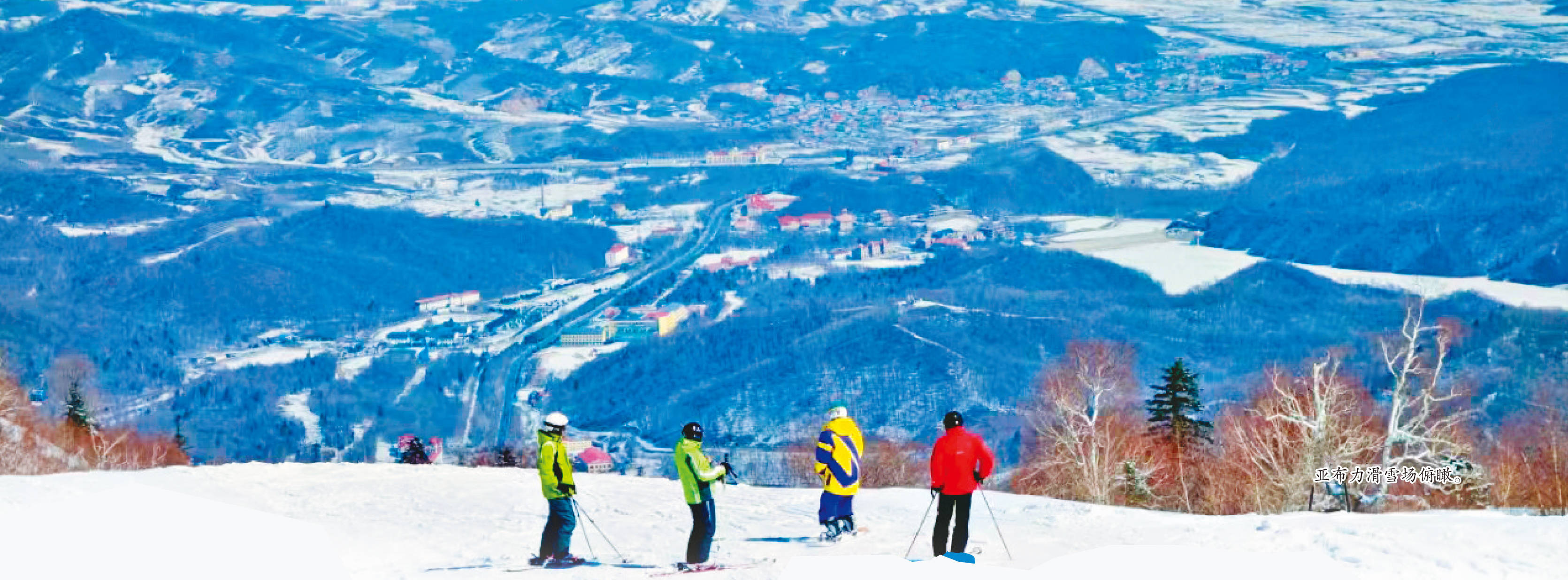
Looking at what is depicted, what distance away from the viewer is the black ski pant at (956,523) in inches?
434

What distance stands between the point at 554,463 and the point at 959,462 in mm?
2526

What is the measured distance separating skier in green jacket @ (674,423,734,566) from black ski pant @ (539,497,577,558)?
0.76m

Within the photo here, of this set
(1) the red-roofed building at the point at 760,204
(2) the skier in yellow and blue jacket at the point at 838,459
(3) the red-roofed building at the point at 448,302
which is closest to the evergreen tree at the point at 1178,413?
(2) the skier in yellow and blue jacket at the point at 838,459

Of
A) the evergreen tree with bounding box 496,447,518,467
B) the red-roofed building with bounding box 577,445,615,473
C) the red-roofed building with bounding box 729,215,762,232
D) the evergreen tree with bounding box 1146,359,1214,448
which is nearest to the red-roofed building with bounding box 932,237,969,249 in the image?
the red-roofed building with bounding box 729,215,762,232

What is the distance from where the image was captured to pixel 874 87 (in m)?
117

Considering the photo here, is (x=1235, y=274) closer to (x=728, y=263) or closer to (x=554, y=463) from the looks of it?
(x=728, y=263)

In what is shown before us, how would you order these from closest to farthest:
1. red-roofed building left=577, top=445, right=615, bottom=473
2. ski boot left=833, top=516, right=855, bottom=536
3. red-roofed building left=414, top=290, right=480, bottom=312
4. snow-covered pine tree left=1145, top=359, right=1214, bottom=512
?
ski boot left=833, top=516, right=855, bottom=536 < snow-covered pine tree left=1145, top=359, right=1214, bottom=512 < red-roofed building left=577, top=445, right=615, bottom=473 < red-roofed building left=414, top=290, right=480, bottom=312

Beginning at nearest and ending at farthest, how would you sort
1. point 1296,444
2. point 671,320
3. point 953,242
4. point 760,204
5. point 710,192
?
point 1296,444
point 671,320
point 953,242
point 760,204
point 710,192

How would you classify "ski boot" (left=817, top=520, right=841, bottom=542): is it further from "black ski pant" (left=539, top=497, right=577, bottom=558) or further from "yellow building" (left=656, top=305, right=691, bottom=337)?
"yellow building" (left=656, top=305, right=691, bottom=337)

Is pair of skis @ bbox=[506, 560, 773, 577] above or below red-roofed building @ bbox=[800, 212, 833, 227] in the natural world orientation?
above

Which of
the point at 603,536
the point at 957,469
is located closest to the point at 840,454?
the point at 957,469

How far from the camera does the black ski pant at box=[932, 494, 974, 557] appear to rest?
11.0 metres

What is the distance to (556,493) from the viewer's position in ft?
36.7

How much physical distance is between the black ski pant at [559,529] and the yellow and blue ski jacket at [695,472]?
79 centimetres
